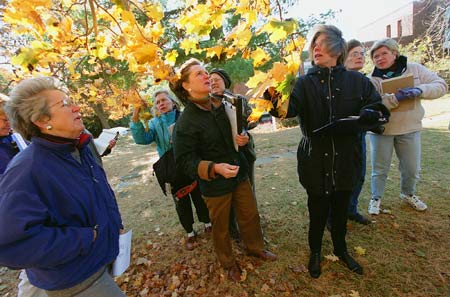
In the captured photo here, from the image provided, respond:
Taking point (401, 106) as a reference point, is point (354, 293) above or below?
below

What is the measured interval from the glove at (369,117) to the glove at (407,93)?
1.19 meters

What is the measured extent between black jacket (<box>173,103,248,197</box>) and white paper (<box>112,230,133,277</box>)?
0.73 meters

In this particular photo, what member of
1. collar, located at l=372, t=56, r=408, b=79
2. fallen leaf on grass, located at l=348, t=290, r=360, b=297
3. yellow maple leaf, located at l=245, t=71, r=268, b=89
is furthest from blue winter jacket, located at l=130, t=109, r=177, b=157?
collar, located at l=372, t=56, r=408, b=79

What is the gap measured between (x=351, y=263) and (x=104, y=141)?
2.81m

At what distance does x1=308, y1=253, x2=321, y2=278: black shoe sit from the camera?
245cm

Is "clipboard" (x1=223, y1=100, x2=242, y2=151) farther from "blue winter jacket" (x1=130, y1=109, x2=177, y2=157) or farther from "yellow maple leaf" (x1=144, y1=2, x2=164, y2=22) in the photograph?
"blue winter jacket" (x1=130, y1=109, x2=177, y2=157)

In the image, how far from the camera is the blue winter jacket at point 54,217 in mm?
1132

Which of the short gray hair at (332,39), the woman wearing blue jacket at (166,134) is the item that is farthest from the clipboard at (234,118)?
the woman wearing blue jacket at (166,134)

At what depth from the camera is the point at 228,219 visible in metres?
2.48

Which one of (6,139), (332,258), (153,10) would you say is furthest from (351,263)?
(6,139)

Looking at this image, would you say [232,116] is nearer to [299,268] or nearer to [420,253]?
[299,268]

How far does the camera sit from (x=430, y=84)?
112 inches

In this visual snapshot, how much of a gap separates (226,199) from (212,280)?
97 cm

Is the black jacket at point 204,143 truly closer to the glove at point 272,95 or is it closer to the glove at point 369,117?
the glove at point 272,95
